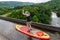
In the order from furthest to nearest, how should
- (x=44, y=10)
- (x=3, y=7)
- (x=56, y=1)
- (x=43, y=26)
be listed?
(x=56, y=1)
(x=3, y=7)
(x=44, y=10)
(x=43, y=26)

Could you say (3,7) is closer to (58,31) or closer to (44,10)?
(44,10)

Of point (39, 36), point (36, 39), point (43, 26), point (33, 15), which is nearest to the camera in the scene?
point (39, 36)

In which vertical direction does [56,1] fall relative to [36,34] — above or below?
below

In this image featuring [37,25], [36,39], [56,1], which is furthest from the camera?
[56,1]

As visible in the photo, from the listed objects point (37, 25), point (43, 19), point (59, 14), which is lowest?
point (59, 14)

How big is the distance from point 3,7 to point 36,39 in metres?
95.7

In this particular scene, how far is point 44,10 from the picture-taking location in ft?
260

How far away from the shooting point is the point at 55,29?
14109 mm

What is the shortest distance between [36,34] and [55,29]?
8.03 feet

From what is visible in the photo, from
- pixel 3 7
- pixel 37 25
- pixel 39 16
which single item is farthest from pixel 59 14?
pixel 37 25

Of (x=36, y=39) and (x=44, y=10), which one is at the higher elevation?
(x=36, y=39)

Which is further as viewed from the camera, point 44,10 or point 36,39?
point 44,10

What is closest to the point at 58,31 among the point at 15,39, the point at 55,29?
the point at 55,29

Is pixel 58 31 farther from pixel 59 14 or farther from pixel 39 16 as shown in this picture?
pixel 59 14
